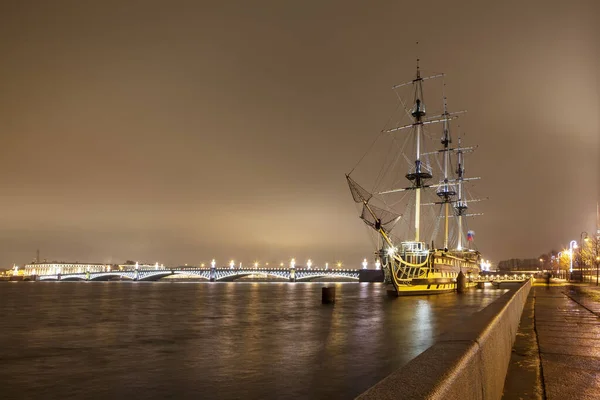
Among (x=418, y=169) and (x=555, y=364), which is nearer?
(x=555, y=364)

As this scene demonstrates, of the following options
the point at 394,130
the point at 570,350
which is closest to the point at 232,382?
the point at 570,350

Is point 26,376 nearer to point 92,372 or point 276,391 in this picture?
point 92,372

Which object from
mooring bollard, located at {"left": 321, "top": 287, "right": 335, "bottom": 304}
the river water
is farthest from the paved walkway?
mooring bollard, located at {"left": 321, "top": 287, "right": 335, "bottom": 304}

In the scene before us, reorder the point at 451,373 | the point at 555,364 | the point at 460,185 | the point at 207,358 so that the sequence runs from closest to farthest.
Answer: the point at 451,373, the point at 555,364, the point at 207,358, the point at 460,185

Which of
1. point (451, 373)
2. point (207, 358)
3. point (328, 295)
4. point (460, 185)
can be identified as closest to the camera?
point (451, 373)

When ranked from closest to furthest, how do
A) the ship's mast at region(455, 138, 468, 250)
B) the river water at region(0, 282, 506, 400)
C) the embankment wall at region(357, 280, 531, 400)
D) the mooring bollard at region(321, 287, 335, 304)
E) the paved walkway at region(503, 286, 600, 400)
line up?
the embankment wall at region(357, 280, 531, 400) → the paved walkway at region(503, 286, 600, 400) → the river water at region(0, 282, 506, 400) → the mooring bollard at region(321, 287, 335, 304) → the ship's mast at region(455, 138, 468, 250)

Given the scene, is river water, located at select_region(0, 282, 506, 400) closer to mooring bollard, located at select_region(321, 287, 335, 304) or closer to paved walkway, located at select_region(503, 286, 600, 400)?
paved walkway, located at select_region(503, 286, 600, 400)

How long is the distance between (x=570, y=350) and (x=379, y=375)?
24.4 ft

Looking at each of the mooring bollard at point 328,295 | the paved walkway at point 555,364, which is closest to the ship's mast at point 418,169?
the mooring bollard at point 328,295

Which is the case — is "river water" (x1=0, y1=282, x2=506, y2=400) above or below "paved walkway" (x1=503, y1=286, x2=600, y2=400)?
below

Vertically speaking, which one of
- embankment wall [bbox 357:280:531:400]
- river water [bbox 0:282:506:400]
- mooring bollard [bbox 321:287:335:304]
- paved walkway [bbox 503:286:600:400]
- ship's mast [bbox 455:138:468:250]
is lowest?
mooring bollard [bbox 321:287:335:304]

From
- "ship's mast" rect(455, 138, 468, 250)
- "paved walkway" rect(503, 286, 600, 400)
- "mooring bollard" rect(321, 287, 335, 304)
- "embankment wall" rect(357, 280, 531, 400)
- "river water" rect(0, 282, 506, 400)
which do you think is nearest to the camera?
"embankment wall" rect(357, 280, 531, 400)

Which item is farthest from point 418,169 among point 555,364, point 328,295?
point 555,364

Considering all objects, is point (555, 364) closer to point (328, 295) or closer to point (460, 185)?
point (328, 295)
